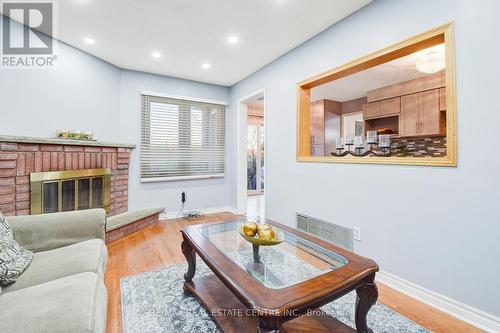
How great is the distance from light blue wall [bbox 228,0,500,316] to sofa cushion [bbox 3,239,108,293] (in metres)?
2.18

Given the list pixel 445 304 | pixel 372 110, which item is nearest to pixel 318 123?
pixel 372 110

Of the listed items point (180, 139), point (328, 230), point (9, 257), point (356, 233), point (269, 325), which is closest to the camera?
point (269, 325)

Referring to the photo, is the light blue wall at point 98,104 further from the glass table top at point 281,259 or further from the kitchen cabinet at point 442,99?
the kitchen cabinet at point 442,99

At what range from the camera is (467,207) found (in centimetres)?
158

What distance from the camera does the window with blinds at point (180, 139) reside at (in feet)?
12.9

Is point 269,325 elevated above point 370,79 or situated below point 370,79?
below

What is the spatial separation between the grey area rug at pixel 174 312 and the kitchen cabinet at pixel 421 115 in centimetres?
311

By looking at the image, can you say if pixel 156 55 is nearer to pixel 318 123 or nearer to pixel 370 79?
pixel 370 79

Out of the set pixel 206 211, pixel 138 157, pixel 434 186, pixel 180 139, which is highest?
pixel 180 139

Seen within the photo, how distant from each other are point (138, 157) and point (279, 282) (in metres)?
3.45

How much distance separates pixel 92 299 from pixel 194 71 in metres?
3.53

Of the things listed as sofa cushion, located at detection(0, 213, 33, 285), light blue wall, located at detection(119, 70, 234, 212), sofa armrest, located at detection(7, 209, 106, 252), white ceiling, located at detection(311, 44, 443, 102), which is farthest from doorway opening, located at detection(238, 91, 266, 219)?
sofa cushion, located at detection(0, 213, 33, 285)

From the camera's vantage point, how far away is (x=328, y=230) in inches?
100

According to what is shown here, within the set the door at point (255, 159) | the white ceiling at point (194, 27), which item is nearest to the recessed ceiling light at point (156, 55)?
the white ceiling at point (194, 27)
